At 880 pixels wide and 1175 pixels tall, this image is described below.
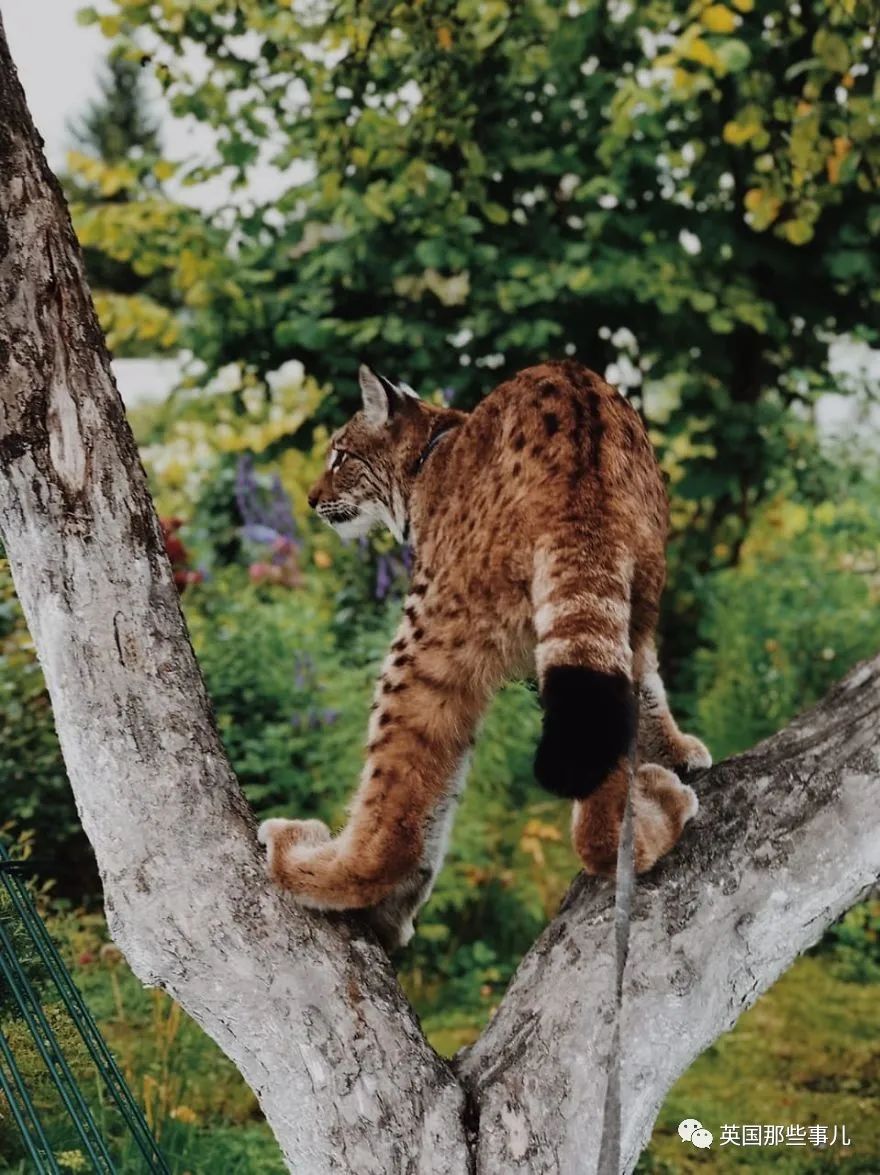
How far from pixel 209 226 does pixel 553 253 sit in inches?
62.9

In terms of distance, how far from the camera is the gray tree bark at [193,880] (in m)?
2.29

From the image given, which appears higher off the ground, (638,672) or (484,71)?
(484,71)

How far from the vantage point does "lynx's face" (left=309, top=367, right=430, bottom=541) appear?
333cm

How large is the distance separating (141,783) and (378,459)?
1364 mm

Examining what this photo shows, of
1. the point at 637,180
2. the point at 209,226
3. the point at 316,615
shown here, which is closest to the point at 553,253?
the point at 637,180

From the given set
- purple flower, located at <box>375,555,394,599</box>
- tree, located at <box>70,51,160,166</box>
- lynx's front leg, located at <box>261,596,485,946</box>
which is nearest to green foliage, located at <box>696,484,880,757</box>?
purple flower, located at <box>375,555,394,599</box>

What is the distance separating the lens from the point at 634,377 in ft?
22.6

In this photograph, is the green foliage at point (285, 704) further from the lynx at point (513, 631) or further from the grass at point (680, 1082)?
the lynx at point (513, 631)

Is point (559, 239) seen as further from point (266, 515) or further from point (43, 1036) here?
point (43, 1036)

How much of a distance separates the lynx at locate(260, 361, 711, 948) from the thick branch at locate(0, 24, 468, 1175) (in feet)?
0.52

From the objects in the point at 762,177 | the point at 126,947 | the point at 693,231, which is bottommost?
the point at 126,947

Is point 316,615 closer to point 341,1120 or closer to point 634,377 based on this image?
point 634,377

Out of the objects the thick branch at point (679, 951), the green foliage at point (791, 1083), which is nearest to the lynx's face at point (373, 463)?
the thick branch at point (679, 951)

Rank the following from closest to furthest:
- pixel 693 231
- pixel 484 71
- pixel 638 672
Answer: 1. pixel 638 672
2. pixel 484 71
3. pixel 693 231
